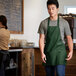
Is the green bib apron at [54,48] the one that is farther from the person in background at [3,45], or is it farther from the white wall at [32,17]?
the white wall at [32,17]

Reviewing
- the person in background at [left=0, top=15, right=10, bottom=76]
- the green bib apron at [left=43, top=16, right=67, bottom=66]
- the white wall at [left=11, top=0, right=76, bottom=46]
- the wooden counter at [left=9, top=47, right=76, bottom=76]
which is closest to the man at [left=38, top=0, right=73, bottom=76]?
the green bib apron at [left=43, top=16, right=67, bottom=66]

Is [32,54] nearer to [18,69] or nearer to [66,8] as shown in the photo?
[18,69]

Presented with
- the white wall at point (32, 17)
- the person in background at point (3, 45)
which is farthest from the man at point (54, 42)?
the white wall at point (32, 17)

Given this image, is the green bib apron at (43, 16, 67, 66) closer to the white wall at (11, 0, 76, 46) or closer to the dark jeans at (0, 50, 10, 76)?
the dark jeans at (0, 50, 10, 76)

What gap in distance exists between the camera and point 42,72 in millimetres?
5090

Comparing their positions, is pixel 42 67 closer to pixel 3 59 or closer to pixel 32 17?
pixel 3 59

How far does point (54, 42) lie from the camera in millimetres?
2559

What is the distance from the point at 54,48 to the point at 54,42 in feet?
0.20

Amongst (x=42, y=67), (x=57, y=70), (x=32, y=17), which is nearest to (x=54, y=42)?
(x=57, y=70)

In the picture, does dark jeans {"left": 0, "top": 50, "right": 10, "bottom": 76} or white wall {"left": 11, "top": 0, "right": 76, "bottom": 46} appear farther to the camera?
white wall {"left": 11, "top": 0, "right": 76, "bottom": 46}

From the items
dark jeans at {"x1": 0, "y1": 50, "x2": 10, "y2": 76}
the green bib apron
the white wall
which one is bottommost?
dark jeans at {"x1": 0, "y1": 50, "x2": 10, "y2": 76}

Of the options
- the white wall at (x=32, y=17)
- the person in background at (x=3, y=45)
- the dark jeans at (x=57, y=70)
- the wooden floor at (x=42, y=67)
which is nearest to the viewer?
the dark jeans at (x=57, y=70)

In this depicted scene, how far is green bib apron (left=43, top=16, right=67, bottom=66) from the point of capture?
8.39 ft

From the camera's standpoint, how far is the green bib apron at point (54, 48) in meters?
2.56
